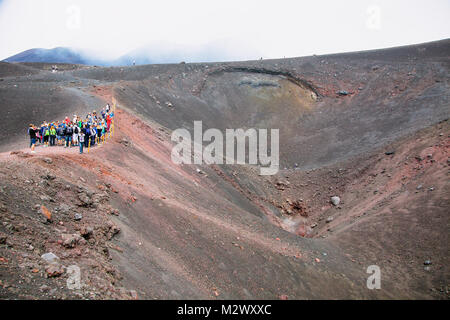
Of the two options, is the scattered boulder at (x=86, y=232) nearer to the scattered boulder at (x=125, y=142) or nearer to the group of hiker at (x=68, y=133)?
the group of hiker at (x=68, y=133)

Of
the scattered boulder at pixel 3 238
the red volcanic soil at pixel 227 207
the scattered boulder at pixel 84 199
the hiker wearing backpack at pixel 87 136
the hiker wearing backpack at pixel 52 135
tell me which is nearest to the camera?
the scattered boulder at pixel 3 238

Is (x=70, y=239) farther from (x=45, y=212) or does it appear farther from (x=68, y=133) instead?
(x=68, y=133)

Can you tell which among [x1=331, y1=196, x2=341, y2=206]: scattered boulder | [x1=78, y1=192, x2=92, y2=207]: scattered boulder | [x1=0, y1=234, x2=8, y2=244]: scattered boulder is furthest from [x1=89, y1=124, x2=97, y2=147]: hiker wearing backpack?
[x1=331, y1=196, x2=341, y2=206]: scattered boulder

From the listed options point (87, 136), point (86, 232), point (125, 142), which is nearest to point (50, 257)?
point (86, 232)

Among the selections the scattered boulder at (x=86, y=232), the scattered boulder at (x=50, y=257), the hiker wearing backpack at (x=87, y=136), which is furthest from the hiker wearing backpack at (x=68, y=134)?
the scattered boulder at (x=50, y=257)

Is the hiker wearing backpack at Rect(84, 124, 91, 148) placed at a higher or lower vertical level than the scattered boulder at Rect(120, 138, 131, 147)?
higher

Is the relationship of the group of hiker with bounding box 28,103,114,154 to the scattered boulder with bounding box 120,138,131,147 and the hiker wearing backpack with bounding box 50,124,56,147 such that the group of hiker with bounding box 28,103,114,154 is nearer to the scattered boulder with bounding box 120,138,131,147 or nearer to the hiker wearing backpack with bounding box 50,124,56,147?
the hiker wearing backpack with bounding box 50,124,56,147
